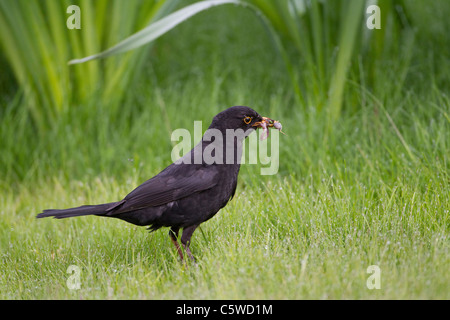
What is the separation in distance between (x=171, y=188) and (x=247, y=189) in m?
1.33

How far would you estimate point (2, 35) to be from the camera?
18.8ft

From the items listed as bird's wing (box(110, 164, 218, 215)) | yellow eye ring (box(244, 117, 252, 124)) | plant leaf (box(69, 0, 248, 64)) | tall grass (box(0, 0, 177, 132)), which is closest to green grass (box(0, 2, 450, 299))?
tall grass (box(0, 0, 177, 132))

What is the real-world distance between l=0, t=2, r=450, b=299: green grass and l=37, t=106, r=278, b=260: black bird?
0.22 meters

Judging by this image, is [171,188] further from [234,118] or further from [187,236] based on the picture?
[234,118]

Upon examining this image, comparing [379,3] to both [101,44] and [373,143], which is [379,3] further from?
[101,44]

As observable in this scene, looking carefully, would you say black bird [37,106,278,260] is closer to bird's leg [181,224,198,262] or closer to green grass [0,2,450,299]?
bird's leg [181,224,198,262]

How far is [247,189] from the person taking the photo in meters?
4.49

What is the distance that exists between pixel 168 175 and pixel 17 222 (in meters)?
1.88

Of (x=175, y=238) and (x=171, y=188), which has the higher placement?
(x=171, y=188)

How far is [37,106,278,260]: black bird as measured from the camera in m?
3.23

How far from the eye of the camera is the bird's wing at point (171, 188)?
10.6 feet

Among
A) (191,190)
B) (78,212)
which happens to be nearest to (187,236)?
(191,190)

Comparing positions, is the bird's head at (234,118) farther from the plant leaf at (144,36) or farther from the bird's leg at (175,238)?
the plant leaf at (144,36)

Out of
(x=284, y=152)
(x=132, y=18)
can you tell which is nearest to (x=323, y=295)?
(x=284, y=152)
